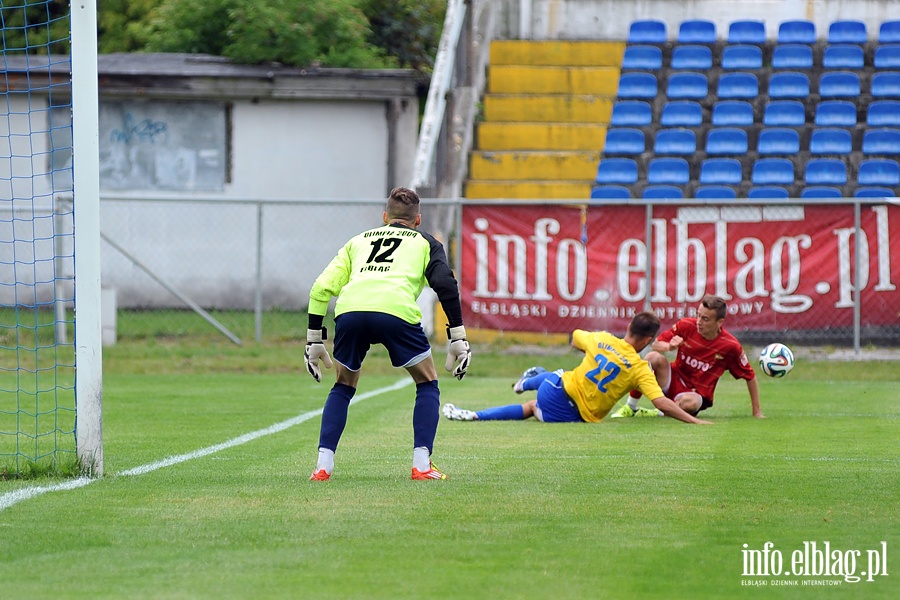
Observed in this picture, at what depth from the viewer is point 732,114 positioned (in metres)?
22.1

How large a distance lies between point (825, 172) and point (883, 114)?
1897mm

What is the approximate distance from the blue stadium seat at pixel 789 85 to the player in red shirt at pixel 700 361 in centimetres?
1200

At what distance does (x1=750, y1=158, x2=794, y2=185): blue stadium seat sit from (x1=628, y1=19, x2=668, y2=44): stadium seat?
159 inches

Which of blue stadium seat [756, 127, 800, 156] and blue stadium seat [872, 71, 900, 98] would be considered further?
blue stadium seat [872, 71, 900, 98]

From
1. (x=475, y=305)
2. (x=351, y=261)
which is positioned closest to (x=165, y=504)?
(x=351, y=261)

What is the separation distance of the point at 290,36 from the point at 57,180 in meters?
4.73

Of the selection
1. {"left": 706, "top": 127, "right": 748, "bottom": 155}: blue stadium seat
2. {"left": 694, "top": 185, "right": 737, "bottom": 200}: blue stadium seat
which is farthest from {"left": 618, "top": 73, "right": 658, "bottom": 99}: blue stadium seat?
{"left": 694, "top": 185, "right": 737, "bottom": 200}: blue stadium seat

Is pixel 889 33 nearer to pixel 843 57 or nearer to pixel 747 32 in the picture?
pixel 843 57

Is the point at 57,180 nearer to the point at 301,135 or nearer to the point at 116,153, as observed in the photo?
the point at 116,153

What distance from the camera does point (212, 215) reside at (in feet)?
74.1

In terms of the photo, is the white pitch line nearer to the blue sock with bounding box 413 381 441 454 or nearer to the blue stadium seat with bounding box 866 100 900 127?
the blue sock with bounding box 413 381 441 454

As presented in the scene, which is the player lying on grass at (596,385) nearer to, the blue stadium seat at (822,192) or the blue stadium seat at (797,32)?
the blue stadium seat at (822,192)

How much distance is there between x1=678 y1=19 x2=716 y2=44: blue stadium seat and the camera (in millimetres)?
23906

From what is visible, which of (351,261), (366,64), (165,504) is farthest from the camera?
(366,64)
